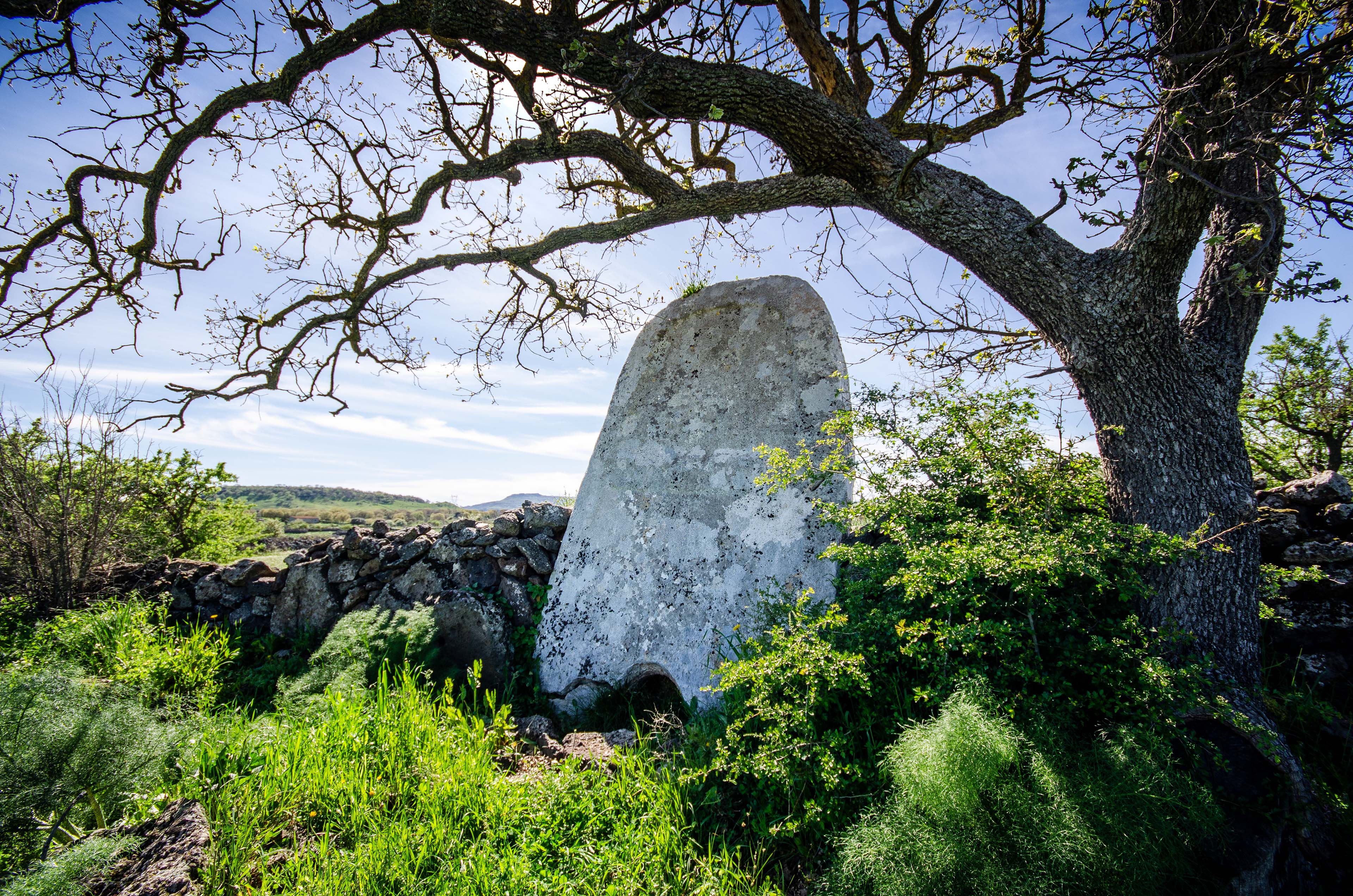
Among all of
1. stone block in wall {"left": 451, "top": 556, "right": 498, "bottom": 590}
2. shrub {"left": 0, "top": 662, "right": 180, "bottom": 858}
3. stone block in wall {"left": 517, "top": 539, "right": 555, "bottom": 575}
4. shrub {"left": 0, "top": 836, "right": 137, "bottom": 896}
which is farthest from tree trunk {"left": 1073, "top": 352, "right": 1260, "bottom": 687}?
shrub {"left": 0, "top": 662, "right": 180, "bottom": 858}

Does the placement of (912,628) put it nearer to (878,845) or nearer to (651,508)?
(878,845)

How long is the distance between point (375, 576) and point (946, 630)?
5.34m

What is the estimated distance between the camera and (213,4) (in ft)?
15.0

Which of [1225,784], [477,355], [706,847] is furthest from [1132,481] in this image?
[477,355]

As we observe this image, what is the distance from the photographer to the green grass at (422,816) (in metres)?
2.36

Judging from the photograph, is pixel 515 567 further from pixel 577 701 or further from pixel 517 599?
pixel 577 701

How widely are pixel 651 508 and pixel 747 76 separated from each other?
11.4ft

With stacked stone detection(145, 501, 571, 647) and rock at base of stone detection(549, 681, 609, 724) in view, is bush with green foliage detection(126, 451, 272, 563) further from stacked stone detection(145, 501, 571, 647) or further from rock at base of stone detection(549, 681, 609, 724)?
rock at base of stone detection(549, 681, 609, 724)

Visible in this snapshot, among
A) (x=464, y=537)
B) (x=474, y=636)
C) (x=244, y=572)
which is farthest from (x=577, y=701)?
(x=244, y=572)

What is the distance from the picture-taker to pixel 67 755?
2.62 m

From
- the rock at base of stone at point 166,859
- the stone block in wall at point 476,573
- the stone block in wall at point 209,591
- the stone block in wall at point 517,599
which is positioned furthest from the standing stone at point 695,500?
the stone block in wall at point 209,591

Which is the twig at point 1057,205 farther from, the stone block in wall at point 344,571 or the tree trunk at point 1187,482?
the stone block in wall at point 344,571

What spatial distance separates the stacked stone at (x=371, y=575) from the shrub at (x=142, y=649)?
41 cm

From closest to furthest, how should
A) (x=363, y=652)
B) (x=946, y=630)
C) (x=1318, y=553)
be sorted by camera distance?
(x=946, y=630), (x=1318, y=553), (x=363, y=652)
